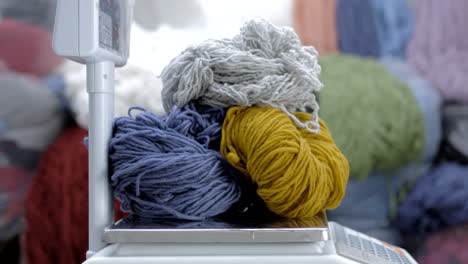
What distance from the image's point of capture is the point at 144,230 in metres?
0.51

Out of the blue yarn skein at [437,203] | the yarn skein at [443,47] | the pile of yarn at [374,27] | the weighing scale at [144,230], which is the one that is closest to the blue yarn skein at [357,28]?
the pile of yarn at [374,27]

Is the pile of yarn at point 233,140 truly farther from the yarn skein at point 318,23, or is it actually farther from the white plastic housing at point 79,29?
the yarn skein at point 318,23

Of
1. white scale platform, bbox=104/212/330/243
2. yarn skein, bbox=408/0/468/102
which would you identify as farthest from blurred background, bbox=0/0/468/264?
white scale platform, bbox=104/212/330/243

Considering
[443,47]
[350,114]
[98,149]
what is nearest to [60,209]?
[98,149]

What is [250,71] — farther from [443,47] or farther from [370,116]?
[443,47]

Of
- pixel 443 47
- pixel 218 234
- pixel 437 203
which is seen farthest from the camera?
pixel 443 47

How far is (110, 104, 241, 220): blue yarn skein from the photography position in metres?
0.53

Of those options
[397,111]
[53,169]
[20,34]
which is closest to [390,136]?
[397,111]

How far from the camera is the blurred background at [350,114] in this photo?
40.2 inches

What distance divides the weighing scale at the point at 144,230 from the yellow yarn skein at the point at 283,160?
30mm

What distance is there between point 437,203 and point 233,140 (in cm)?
68

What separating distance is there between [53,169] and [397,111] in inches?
34.5

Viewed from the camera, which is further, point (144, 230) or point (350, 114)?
point (350, 114)

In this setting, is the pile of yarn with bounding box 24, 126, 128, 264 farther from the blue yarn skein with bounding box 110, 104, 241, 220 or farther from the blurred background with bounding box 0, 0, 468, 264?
the blue yarn skein with bounding box 110, 104, 241, 220
